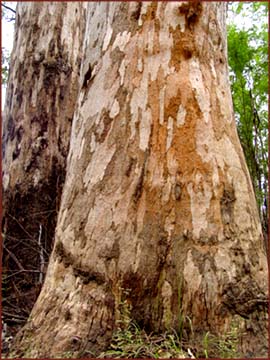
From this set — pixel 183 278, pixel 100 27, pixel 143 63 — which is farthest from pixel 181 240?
pixel 100 27

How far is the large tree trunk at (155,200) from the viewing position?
150cm

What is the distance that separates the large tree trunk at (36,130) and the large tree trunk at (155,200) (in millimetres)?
1404

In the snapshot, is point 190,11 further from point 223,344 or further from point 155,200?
point 223,344

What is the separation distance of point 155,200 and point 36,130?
2276 millimetres

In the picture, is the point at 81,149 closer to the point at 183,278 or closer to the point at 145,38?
the point at 145,38

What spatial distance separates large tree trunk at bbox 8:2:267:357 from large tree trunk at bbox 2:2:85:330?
1404 millimetres

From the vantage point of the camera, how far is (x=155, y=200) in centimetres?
163

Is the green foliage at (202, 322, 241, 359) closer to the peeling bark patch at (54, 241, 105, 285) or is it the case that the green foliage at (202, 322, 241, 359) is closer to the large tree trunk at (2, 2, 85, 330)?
the peeling bark patch at (54, 241, 105, 285)

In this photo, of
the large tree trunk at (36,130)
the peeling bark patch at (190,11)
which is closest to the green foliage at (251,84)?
the large tree trunk at (36,130)

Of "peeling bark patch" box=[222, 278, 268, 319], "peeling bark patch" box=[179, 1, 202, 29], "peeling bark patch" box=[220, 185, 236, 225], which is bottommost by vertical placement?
"peeling bark patch" box=[222, 278, 268, 319]

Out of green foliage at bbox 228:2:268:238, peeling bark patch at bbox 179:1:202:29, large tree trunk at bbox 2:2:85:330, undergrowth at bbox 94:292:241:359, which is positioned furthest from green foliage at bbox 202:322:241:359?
green foliage at bbox 228:2:268:238

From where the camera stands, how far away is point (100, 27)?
2000 millimetres

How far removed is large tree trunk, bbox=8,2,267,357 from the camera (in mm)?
1501

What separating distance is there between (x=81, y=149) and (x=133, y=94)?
32 centimetres
